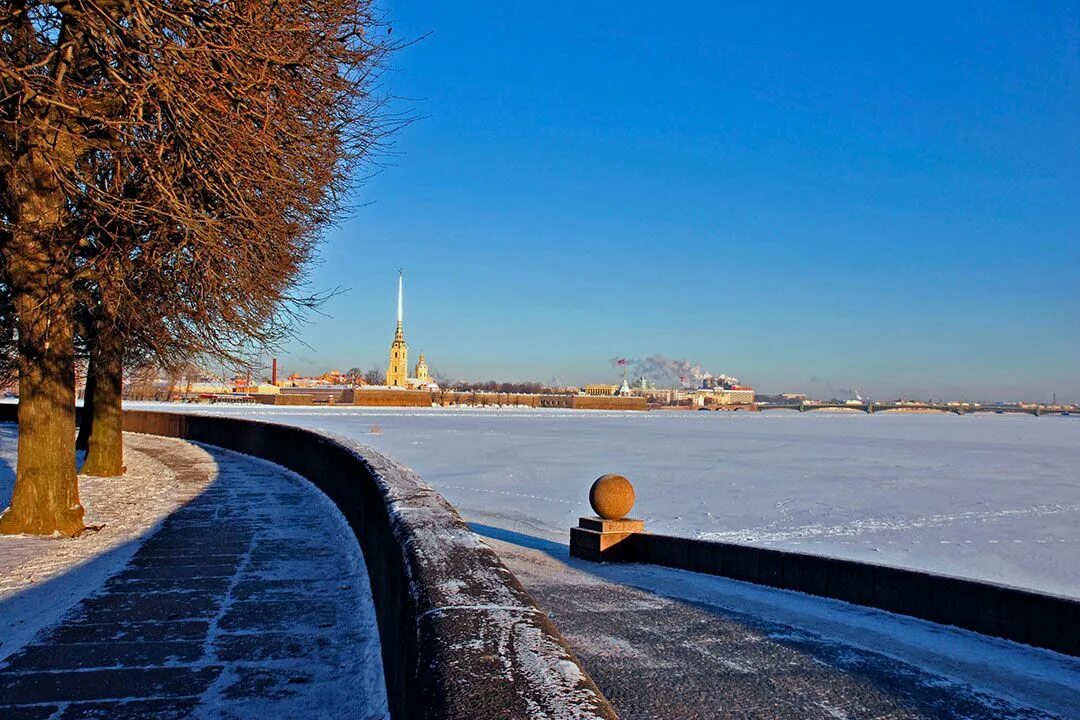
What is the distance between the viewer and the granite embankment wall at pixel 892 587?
7.00m

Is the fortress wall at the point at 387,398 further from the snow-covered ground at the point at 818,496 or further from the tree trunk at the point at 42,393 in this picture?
the tree trunk at the point at 42,393

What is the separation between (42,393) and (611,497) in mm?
7210

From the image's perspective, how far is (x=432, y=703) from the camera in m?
2.60

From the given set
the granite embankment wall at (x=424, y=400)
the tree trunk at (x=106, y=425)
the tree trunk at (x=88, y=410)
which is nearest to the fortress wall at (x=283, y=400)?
the granite embankment wall at (x=424, y=400)

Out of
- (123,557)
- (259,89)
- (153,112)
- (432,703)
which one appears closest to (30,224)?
(153,112)

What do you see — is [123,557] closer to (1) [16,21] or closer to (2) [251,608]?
(2) [251,608]

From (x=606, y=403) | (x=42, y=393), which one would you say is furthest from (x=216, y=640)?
(x=606, y=403)

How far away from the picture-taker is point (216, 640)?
5988 millimetres

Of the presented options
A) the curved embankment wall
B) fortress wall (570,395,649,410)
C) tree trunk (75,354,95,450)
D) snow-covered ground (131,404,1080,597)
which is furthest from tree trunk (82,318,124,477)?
fortress wall (570,395,649,410)

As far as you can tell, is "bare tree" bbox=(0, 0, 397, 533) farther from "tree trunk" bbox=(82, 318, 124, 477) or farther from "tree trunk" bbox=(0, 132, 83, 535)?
"tree trunk" bbox=(82, 318, 124, 477)

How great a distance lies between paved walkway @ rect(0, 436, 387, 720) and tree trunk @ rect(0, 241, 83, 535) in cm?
132

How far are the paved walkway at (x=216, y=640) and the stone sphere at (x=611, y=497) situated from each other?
3463 millimetres

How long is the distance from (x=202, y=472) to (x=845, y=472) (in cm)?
1827

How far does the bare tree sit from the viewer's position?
335 inches
